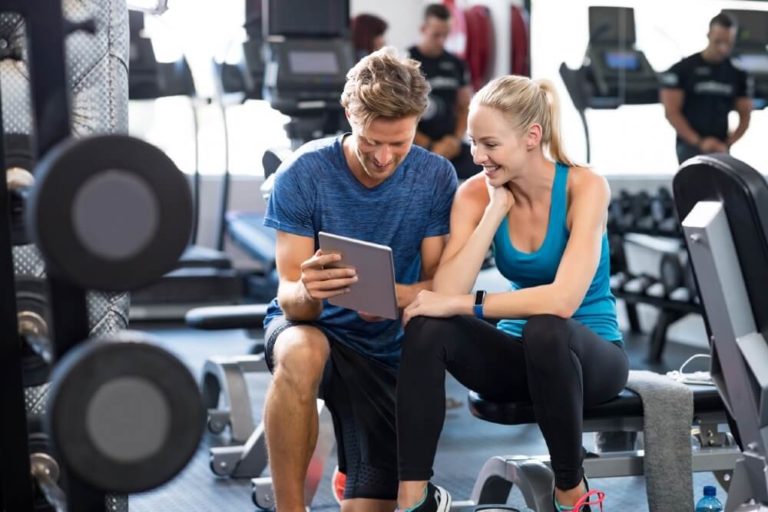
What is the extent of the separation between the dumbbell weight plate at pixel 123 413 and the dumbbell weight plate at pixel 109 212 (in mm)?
69

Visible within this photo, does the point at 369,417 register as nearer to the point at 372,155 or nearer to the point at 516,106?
the point at 372,155

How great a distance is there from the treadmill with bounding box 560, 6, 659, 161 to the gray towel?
3266 mm

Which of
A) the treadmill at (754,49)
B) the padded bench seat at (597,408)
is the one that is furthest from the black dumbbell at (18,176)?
the treadmill at (754,49)

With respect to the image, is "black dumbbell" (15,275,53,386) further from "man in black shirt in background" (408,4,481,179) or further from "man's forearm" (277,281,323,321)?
"man in black shirt in background" (408,4,481,179)

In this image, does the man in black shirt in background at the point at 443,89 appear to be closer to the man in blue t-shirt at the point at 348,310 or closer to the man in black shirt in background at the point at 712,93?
the man in black shirt in background at the point at 712,93

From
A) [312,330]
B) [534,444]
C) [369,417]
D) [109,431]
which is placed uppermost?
[109,431]

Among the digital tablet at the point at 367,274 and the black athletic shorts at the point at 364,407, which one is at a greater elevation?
the digital tablet at the point at 367,274

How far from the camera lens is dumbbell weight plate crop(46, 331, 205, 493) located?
104cm

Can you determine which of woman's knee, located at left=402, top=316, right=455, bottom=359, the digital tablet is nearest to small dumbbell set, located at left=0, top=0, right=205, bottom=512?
the digital tablet

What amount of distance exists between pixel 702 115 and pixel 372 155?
3423 millimetres

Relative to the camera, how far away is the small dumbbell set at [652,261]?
4.70 meters

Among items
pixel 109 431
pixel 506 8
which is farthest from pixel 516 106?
pixel 506 8

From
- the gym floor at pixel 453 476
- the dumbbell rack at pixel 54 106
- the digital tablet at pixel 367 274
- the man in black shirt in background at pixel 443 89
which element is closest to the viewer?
the dumbbell rack at pixel 54 106

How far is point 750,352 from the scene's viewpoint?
1.90 m
